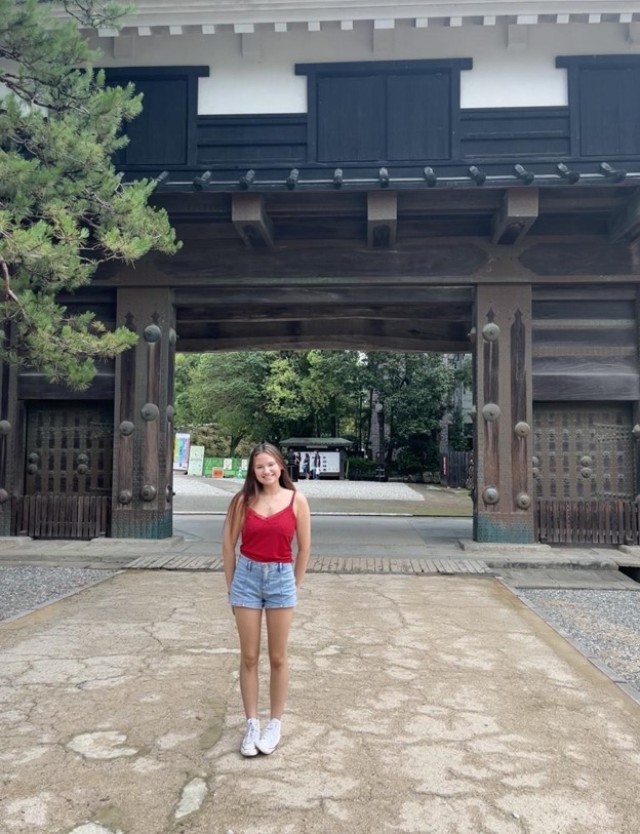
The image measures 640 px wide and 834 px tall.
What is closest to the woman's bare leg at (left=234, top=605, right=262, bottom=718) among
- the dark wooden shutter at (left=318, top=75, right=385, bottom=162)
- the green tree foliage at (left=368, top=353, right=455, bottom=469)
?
the dark wooden shutter at (left=318, top=75, right=385, bottom=162)

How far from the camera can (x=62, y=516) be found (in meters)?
9.29

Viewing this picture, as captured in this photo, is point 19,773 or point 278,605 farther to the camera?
point 278,605

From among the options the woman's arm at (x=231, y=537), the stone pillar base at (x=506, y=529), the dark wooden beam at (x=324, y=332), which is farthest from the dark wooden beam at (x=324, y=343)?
the woman's arm at (x=231, y=537)

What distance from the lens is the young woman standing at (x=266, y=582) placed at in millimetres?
2885

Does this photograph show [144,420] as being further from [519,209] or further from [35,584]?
[519,209]

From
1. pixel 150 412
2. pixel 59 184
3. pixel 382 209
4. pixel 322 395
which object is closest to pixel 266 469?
pixel 59 184

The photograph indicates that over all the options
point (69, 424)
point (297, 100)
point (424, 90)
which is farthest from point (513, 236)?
point (69, 424)

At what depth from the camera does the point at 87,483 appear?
9555 mm

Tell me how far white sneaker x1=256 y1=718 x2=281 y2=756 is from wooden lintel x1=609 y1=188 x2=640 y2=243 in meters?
7.82

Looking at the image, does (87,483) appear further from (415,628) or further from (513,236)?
(513,236)

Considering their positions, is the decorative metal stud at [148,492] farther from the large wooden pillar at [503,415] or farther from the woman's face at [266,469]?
the woman's face at [266,469]

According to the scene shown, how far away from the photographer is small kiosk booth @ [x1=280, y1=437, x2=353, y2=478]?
33219mm

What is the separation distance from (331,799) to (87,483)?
8.04m

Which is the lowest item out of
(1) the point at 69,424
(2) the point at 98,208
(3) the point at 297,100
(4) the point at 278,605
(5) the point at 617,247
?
(4) the point at 278,605
